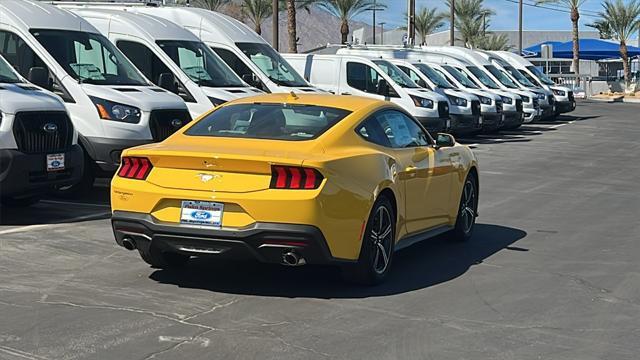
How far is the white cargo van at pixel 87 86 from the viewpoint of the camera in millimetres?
12516

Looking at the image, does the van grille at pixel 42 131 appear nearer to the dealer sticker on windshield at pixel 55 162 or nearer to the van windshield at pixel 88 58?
the dealer sticker on windshield at pixel 55 162

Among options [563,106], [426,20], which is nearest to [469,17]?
[426,20]

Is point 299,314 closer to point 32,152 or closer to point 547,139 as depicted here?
point 32,152

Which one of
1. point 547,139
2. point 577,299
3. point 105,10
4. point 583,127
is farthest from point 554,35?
point 577,299

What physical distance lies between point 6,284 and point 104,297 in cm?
88

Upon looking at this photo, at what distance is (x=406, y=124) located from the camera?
9.27 meters

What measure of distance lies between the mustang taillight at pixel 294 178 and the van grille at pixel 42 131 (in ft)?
14.2

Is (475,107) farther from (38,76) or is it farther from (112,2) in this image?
(38,76)

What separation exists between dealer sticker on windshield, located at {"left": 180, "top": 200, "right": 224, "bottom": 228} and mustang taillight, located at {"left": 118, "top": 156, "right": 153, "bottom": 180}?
1.63 ft

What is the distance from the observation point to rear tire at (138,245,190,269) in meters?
7.97

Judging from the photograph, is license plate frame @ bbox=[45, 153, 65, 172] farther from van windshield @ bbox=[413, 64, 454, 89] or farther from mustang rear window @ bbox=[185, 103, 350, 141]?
van windshield @ bbox=[413, 64, 454, 89]

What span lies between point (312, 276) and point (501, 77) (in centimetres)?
2500

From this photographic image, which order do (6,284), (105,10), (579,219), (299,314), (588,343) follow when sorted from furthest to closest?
(105,10)
(579,219)
(6,284)
(299,314)
(588,343)

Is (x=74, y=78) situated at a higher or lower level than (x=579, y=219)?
higher
